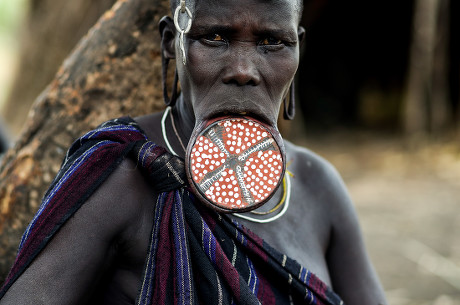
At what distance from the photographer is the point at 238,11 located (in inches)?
60.0

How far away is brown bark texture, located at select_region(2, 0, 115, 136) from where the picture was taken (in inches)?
219

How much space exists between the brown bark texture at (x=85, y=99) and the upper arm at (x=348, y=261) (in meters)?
0.80

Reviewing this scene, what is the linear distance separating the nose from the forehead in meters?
0.09

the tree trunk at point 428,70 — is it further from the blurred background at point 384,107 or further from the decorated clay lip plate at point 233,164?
the decorated clay lip plate at point 233,164

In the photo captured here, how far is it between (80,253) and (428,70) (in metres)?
6.74

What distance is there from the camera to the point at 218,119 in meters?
1.54

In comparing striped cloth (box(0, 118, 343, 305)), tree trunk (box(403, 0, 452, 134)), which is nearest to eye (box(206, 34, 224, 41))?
striped cloth (box(0, 118, 343, 305))

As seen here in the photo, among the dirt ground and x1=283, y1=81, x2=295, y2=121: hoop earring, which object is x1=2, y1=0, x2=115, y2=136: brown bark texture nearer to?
the dirt ground

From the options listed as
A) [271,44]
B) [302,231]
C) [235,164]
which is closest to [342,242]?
[302,231]

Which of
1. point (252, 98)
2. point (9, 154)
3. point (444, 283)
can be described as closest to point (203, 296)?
point (252, 98)

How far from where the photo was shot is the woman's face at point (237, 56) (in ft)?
5.01

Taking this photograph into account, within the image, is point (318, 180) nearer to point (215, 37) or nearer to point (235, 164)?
point (235, 164)

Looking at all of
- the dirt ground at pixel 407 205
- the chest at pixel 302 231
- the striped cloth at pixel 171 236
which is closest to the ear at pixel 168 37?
the striped cloth at pixel 171 236

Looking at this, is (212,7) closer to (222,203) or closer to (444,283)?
(222,203)
